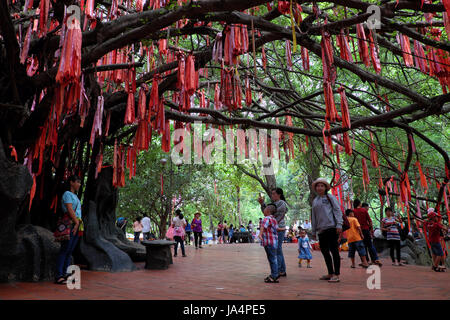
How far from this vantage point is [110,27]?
422cm

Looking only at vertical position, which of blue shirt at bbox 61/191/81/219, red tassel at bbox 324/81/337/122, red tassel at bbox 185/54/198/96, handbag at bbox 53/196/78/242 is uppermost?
red tassel at bbox 185/54/198/96

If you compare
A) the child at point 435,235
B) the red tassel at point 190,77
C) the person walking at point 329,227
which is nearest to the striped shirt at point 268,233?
the person walking at point 329,227

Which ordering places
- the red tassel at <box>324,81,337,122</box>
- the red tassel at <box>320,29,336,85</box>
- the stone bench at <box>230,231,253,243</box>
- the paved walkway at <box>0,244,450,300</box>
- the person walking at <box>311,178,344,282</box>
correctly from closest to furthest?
the paved walkway at <box>0,244,450,300</box>, the red tassel at <box>320,29,336,85</box>, the red tassel at <box>324,81,337,122</box>, the person walking at <box>311,178,344,282</box>, the stone bench at <box>230,231,253,243</box>

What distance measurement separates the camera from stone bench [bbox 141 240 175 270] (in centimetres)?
685

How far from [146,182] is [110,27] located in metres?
13.2

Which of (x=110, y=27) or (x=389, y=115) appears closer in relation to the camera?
(x=110, y=27)

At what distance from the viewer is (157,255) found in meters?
6.91

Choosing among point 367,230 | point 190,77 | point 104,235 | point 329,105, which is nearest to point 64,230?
point 190,77

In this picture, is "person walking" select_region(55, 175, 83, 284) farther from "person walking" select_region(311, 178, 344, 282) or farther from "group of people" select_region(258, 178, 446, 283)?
"person walking" select_region(311, 178, 344, 282)

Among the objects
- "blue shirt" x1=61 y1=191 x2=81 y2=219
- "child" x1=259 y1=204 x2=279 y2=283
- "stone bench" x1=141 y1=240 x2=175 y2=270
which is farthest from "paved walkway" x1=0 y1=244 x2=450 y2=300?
"stone bench" x1=141 y1=240 x2=175 y2=270

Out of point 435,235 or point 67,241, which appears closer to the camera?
point 67,241

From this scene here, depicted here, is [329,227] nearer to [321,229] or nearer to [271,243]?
[321,229]

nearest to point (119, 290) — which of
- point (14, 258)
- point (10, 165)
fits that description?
point (14, 258)
